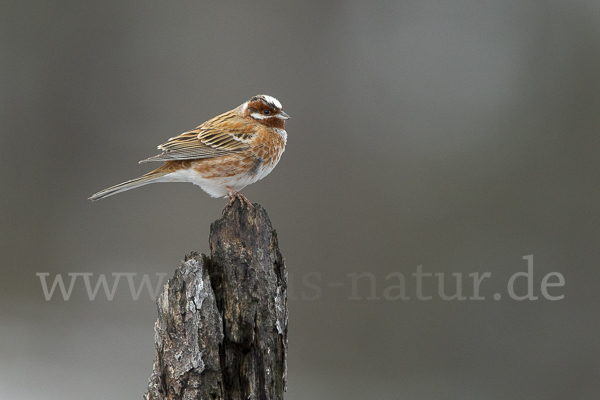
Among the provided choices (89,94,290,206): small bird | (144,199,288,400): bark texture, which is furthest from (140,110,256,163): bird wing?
(144,199,288,400): bark texture

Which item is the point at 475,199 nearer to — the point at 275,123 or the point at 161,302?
the point at 275,123

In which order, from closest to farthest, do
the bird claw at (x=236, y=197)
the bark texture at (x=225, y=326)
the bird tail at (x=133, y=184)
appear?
the bark texture at (x=225, y=326) < the bird claw at (x=236, y=197) < the bird tail at (x=133, y=184)

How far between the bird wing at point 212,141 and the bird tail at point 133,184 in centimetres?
10

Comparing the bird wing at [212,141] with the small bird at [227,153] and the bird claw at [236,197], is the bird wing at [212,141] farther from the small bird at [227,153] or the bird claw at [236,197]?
the bird claw at [236,197]

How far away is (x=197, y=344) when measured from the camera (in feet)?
7.08

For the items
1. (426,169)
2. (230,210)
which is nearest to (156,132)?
(426,169)

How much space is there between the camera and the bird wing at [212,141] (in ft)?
10.5

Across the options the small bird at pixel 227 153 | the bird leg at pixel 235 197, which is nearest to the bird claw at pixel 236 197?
the bird leg at pixel 235 197

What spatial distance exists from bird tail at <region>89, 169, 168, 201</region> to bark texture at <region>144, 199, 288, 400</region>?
0.90 metres

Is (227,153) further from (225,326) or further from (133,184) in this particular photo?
(225,326)

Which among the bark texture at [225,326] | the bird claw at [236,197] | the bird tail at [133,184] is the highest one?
the bird tail at [133,184]

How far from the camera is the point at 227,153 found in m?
3.22

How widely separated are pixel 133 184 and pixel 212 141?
54 cm

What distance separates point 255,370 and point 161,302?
472 millimetres
